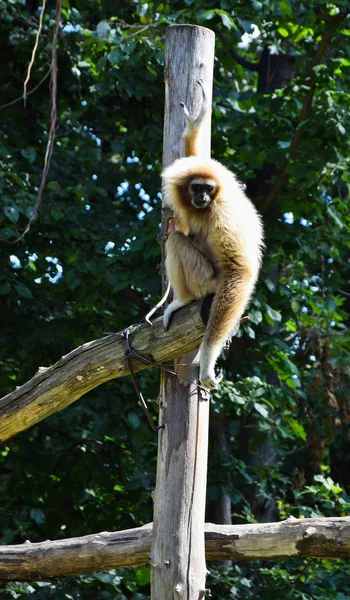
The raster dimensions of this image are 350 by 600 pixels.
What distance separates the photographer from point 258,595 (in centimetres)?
773

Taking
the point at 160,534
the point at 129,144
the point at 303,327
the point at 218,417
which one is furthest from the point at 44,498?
the point at 160,534

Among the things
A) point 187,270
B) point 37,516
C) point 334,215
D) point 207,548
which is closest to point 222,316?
point 187,270

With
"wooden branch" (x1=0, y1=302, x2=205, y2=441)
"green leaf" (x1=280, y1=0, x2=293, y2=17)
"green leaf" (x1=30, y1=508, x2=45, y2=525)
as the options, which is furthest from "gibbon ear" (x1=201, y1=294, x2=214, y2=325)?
"green leaf" (x1=30, y1=508, x2=45, y2=525)

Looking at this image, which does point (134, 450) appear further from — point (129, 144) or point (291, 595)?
point (129, 144)

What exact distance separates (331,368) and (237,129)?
9.24 ft

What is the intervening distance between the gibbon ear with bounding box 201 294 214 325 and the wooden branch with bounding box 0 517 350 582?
1.26m

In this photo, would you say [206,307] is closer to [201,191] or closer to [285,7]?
[201,191]

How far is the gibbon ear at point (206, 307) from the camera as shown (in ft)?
14.1

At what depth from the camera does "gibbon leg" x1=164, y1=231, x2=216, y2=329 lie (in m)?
4.68

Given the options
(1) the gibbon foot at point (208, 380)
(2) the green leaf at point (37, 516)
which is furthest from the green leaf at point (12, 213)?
(1) the gibbon foot at point (208, 380)

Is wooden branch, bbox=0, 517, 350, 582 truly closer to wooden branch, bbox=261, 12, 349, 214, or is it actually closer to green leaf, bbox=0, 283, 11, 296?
green leaf, bbox=0, 283, 11, 296

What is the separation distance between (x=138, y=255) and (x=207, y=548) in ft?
12.4

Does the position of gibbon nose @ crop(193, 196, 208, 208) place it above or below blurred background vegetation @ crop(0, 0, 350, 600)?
below

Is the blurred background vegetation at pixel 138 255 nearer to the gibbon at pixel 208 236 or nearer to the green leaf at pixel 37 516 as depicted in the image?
the green leaf at pixel 37 516
